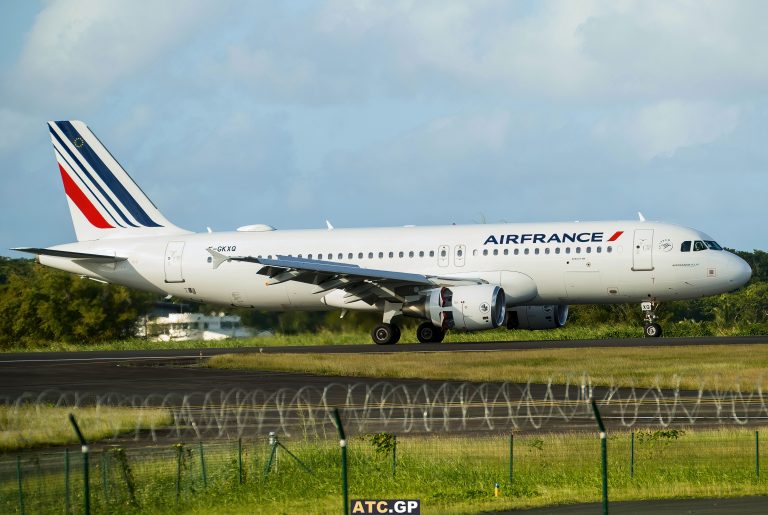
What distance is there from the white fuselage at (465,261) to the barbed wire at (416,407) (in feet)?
48.8

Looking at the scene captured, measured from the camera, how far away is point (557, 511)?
19234 millimetres

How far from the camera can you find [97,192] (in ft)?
202

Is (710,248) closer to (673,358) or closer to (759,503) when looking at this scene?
(673,358)

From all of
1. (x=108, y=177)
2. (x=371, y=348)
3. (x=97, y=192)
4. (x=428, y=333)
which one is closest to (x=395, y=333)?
(x=428, y=333)

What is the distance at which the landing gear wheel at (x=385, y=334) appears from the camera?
5333 centimetres

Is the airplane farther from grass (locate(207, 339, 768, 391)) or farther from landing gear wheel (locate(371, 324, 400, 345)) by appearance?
grass (locate(207, 339, 768, 391))

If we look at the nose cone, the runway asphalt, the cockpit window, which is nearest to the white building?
the runway asphalt

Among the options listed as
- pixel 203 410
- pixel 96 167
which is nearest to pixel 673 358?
pixel 203 410

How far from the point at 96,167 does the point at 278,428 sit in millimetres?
37778

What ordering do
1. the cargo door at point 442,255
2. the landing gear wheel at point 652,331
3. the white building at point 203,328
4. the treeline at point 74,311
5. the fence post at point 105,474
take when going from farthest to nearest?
the treeline at point 74,311 < the white building at point 203,328 < the cargo door at point 442,255 < the landing gear wheel at point 652,331 < the fence post at point 105,474

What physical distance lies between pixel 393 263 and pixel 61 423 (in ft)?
91.6

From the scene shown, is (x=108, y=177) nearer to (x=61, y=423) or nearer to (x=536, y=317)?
(x=536, y=317)

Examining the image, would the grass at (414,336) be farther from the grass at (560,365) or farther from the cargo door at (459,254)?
the grass at (560,365)

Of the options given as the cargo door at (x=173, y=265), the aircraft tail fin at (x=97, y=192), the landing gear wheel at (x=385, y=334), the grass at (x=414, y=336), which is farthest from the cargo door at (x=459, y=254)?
the aircraft tail fin at (x=97, y=192)
